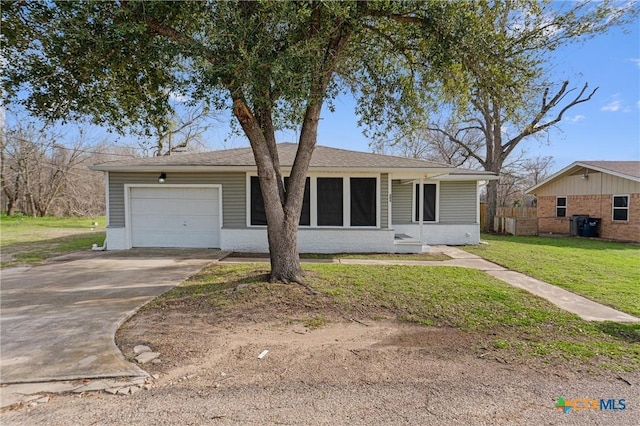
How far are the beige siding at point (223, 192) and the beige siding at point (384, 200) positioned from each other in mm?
4330

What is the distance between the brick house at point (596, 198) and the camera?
14.7m

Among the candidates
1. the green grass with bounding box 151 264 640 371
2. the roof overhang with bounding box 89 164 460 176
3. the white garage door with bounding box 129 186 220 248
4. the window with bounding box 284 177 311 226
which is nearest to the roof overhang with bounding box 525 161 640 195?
the roof overhang with bounding box 89 164 460 176

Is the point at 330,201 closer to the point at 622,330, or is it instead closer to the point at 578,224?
the point at 622,330

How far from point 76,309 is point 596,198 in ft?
67.1

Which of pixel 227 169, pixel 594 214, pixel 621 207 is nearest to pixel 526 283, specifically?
pixel 227 169

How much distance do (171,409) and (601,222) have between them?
775 inches

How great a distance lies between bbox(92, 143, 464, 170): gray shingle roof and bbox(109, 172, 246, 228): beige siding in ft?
1.45

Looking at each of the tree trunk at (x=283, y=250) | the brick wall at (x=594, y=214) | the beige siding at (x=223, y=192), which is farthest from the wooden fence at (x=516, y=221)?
the tree trunk at (x=283, y=250)

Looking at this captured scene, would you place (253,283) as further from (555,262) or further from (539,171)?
(539,171)

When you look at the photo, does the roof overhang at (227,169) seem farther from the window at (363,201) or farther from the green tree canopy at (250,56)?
the green tree canopy at (250,56)

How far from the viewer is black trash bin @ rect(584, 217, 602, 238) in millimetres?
16047

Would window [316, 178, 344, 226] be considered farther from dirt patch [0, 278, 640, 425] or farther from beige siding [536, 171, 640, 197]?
beige siding [536, 171, 640, 197]

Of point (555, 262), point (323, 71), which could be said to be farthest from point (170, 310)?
point (555, 262)

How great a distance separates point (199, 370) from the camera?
3322 millimetres
